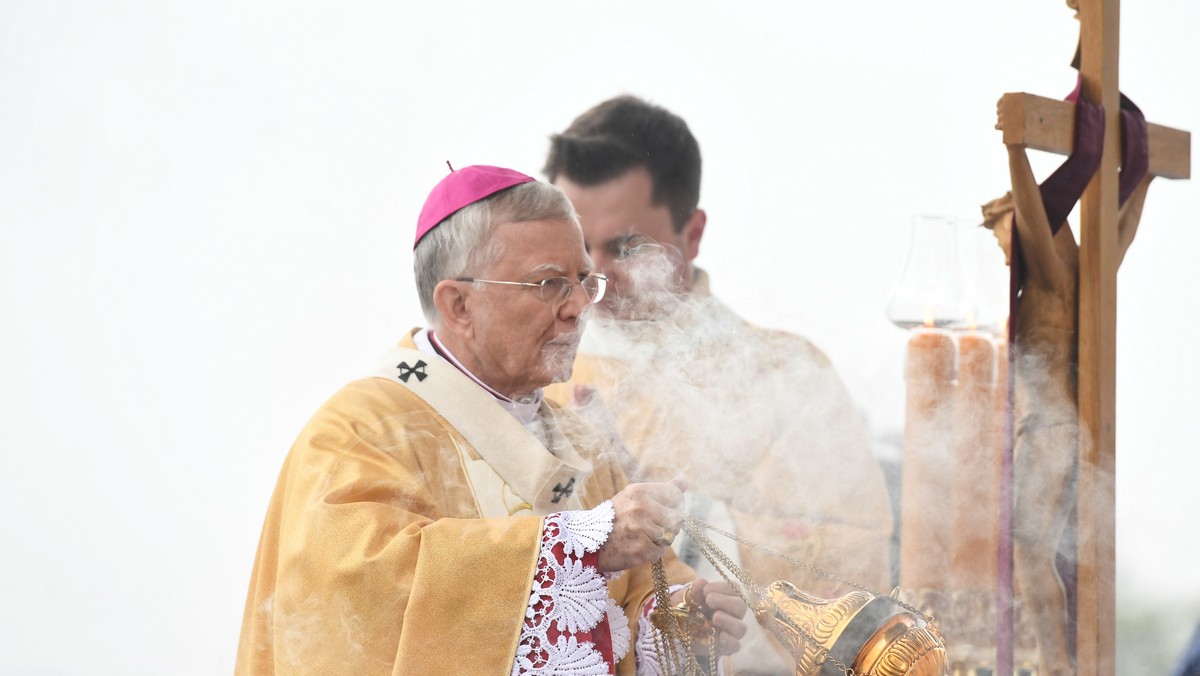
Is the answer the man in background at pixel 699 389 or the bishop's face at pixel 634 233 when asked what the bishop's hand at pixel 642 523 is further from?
the bishop's face at pixel 634 233

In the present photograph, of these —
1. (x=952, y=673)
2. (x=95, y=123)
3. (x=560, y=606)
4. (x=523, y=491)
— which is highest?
(x=95, y=123)

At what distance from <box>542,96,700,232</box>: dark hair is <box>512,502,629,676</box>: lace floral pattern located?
1973 mm

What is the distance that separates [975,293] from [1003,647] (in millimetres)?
1182

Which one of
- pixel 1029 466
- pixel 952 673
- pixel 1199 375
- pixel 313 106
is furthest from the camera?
pixel 313 106

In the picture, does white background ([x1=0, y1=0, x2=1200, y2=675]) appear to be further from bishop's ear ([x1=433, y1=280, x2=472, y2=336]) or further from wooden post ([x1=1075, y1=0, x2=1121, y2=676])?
bishop's ear ([x1=433, y1=280, x2=472, y2=336])

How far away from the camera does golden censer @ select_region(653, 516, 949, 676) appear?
2.20m

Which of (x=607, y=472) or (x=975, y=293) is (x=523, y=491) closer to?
(x=607, y=472)

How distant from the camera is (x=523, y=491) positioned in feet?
8.53

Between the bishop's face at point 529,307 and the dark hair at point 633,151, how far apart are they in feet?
4.44

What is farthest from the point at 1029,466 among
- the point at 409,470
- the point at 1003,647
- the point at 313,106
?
the point at 313,106

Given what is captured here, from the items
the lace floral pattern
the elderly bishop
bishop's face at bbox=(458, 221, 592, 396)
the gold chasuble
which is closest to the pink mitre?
the elderly bishop

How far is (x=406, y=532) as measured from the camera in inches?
88.4

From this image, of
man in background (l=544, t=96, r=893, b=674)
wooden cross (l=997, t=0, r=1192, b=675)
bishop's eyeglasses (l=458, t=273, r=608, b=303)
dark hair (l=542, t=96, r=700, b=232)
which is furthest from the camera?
dark hair (l=542, t=96, r=700, b=232)

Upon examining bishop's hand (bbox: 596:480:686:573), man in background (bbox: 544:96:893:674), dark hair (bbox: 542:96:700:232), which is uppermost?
dark hair (bbox: 542:96:700:232)
